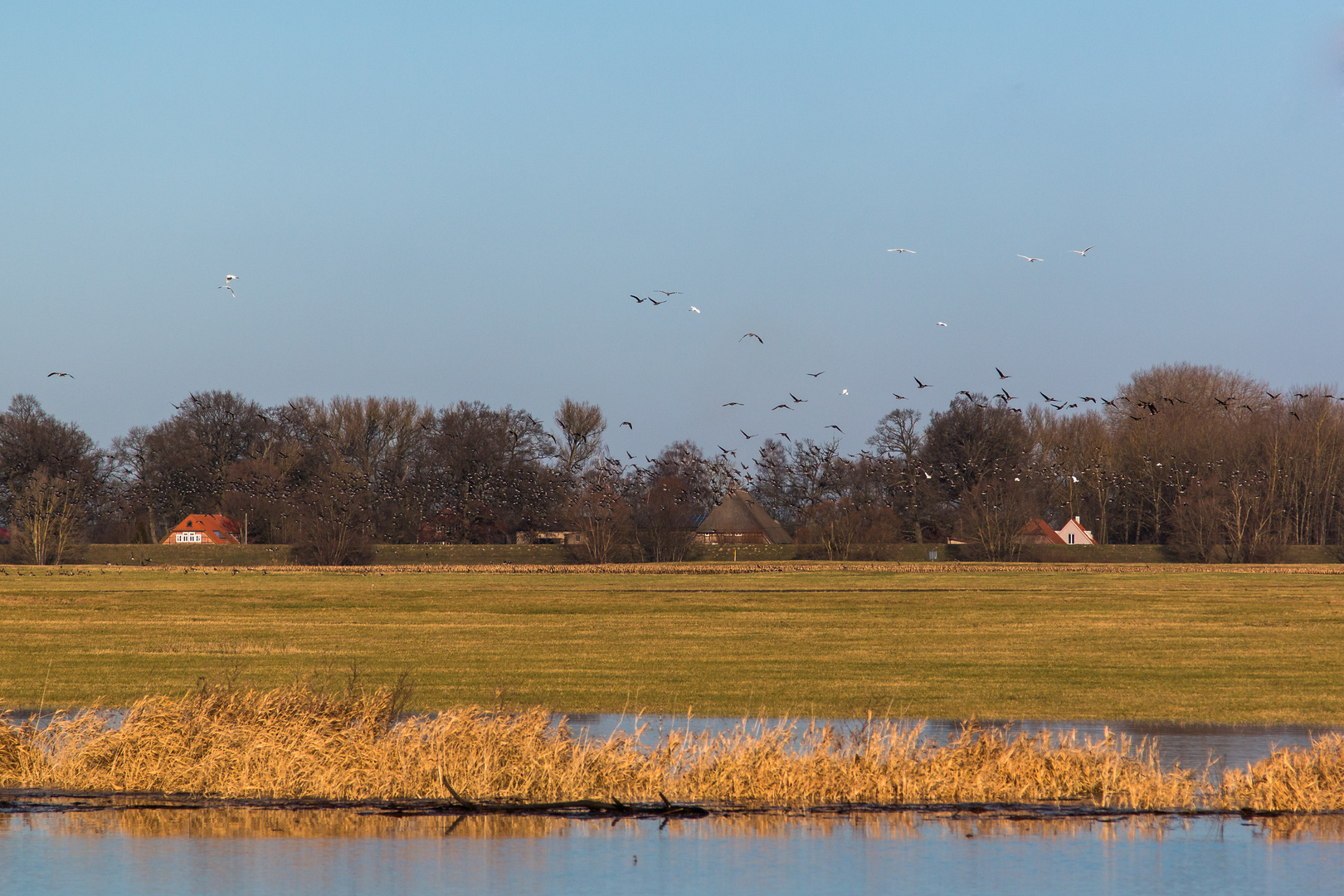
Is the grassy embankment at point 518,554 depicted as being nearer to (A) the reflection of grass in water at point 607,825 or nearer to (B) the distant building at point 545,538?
(B) the distant building at point 545,538

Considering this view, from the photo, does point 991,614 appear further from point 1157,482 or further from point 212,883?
point 1157,482

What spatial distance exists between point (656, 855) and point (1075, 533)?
368 ft

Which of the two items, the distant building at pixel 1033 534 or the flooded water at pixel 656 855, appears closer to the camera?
the flooded water at pixel 656 855

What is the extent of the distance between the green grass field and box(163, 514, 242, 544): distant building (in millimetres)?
45344

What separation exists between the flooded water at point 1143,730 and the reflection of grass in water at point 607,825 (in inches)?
153

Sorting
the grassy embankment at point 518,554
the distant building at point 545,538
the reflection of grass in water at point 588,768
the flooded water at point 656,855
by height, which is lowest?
the flooded water at point 656,855

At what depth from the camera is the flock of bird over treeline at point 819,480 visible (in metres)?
96.2

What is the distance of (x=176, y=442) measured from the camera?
108875mm

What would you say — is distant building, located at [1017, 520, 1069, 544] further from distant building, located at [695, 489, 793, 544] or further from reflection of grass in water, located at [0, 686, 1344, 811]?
reflection of grass in water, located at [0, 686, 1344, 811]

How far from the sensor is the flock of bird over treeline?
96188 millimetres

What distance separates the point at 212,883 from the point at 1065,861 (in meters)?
7.28

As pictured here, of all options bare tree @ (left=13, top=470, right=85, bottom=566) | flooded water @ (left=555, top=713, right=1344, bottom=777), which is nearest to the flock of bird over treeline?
bare tree @ (left=13, top=470, right=85, bottom=566)

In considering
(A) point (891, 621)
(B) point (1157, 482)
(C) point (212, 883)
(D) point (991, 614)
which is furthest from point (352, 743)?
(B) point (1157, 482)

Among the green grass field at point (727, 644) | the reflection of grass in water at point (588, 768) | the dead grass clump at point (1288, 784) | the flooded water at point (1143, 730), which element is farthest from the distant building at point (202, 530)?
the dead grass clump at point (1288, 784)
